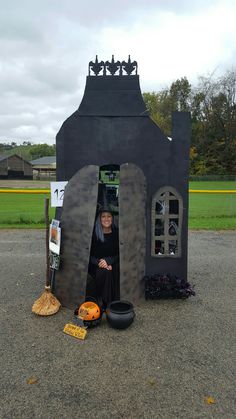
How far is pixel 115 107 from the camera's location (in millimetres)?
5102

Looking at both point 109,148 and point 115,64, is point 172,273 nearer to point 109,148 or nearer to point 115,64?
point 109,148

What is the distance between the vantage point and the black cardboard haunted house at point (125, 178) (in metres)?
4.83

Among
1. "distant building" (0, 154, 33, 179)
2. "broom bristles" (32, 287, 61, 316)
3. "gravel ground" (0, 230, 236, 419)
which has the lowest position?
"gravel ground" (0, 230, 236, 419)

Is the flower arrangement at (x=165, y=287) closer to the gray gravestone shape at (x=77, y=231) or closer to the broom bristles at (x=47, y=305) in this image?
the gray gravestone shape at (x=77, y=231)

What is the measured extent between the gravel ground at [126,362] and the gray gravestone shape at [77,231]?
39 centimetres

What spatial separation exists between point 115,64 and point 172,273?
3336mm

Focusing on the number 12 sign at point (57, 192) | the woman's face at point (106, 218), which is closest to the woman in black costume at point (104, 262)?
the woman's face at point (106, 218)

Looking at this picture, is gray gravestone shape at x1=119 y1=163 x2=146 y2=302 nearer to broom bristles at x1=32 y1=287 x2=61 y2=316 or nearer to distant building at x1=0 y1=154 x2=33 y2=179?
broom bristles at x1=32 y1=287 x2=61 y2=316

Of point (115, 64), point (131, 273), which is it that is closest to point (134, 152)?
point (115, 64)

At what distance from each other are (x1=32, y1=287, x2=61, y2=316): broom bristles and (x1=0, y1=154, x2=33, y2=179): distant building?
58259 millimetres

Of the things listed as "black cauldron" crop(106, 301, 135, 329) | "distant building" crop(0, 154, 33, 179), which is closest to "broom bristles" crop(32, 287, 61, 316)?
"black cauldron" crop(106, 301, 135, 329)

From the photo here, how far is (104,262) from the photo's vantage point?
483 cm

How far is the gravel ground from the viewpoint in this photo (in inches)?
113

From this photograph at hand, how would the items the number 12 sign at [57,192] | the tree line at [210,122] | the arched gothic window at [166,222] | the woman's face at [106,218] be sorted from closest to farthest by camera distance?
the woman's face at [106,218] → the number 12 sign at [57,192] → the arched gothic window at [166,222] → the tree line at [210,122]
